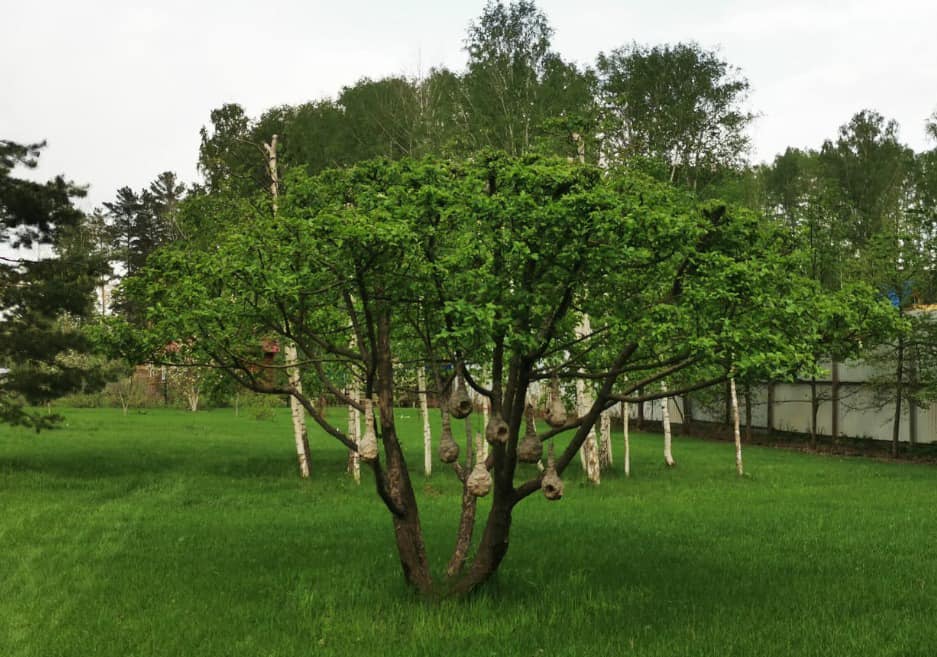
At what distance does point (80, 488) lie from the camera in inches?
831

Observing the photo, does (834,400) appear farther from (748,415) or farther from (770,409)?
(770,409)

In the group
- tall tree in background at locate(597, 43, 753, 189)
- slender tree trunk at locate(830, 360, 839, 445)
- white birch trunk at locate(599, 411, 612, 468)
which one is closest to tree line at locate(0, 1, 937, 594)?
white birch trunk at locate(599, 411, 612, 468)

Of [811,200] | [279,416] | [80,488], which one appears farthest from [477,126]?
[279,416]

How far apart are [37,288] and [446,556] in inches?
573

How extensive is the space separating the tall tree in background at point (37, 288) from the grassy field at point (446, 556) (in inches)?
96.4

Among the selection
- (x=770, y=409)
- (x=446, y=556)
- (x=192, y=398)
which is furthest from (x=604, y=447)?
(x=192, y=398)

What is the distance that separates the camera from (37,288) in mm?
21875

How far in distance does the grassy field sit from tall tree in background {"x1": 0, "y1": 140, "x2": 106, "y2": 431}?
2.45 m

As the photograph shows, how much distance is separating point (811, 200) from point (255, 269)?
24893mm

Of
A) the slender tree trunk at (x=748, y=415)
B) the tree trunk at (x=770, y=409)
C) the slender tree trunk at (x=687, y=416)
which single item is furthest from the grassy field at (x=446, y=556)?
the slender tree trunk at (x=687, y=416)

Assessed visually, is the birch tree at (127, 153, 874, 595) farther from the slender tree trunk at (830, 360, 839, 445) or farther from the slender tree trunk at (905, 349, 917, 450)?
the slender tree trunk at (830, 360, 839, 445)

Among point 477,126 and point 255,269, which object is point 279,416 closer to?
point 477,126

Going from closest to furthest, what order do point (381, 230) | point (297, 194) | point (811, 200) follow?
point (381, 230) → point (297, 194) → point (811, 200)

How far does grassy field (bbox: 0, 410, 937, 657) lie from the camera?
9000mm
